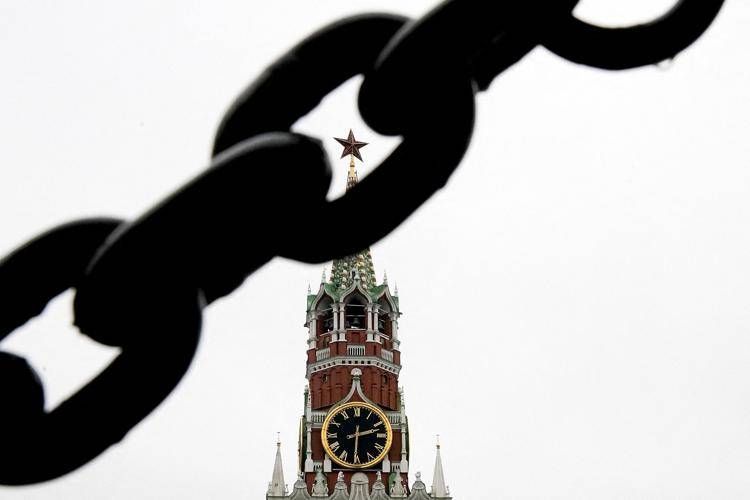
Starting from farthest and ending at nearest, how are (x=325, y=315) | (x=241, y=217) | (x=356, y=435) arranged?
1. (x=325, y=315)
2. (x=356, y=435)
3. (x=241, y=217)

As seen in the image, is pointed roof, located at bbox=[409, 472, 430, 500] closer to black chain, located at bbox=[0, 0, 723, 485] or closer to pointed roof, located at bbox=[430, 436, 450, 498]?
pointed roof, located at bbox=[430, 436, 450, 498]

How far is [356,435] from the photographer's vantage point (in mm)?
39625

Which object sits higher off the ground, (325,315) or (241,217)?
(325,315)

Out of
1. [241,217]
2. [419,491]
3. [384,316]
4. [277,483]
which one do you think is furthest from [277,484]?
[241,217]

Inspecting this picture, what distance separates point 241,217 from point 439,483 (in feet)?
131

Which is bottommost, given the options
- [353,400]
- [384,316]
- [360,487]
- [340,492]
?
[340,492]

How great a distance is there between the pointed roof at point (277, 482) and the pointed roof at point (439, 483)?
612 cm

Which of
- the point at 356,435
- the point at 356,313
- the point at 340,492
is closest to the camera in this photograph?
the point at 340,492

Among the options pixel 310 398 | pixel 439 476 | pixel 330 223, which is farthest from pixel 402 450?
pixel 330 223

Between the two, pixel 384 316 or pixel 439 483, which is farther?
pixel 384 316

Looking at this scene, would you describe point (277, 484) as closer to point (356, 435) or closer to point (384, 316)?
point (356, 435)

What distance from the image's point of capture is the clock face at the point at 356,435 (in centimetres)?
3912

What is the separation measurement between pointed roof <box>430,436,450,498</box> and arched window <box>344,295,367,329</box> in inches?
273

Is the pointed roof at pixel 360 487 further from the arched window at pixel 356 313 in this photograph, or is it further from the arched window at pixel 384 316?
the arched window at pixel 384 316
